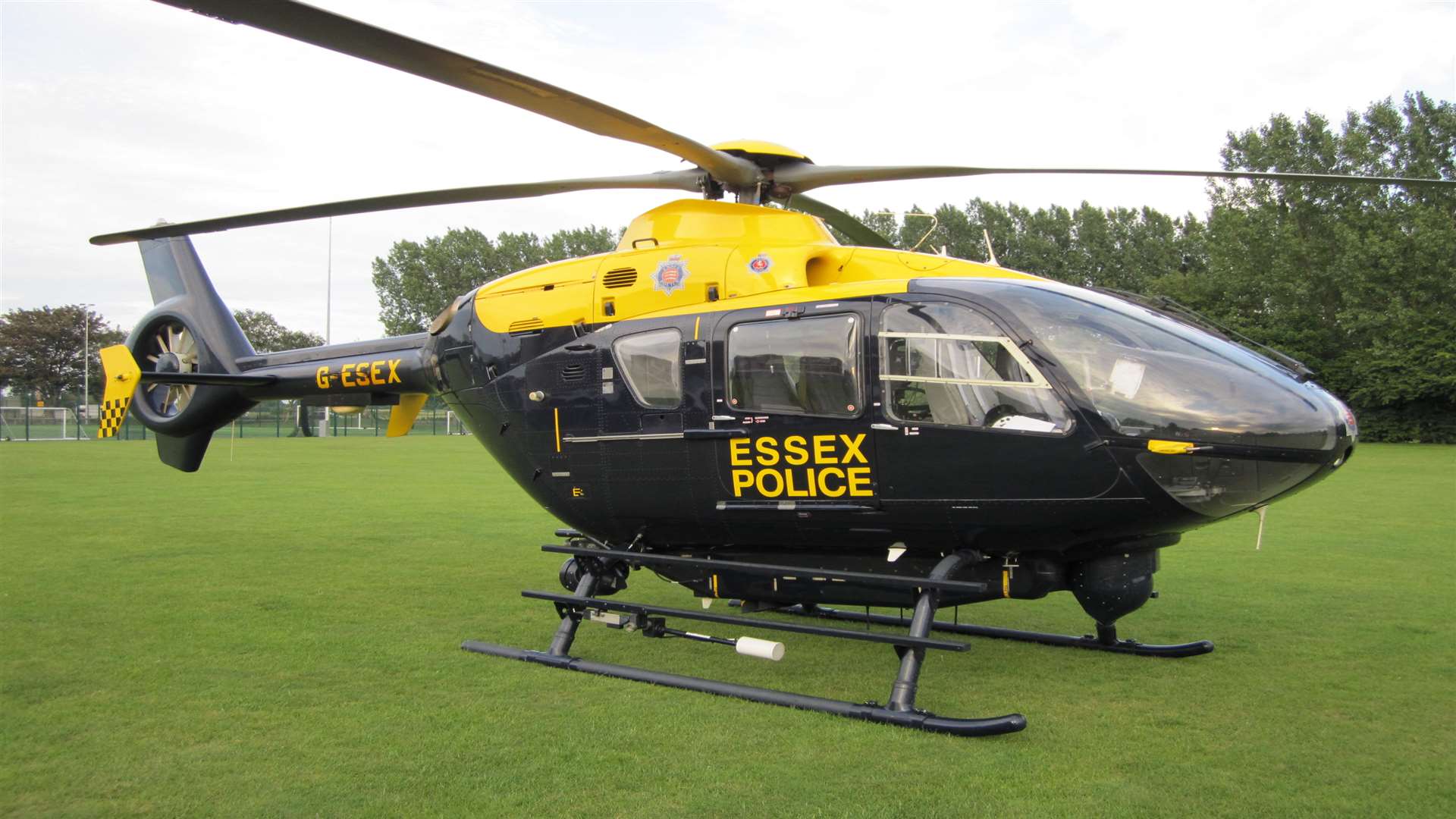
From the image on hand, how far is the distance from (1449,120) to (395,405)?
49411 mm

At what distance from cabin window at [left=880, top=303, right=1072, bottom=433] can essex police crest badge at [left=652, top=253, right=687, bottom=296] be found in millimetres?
1610

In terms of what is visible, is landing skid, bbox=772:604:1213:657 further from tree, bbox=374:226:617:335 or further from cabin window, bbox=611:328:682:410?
tree, bbox=374:226:617:335

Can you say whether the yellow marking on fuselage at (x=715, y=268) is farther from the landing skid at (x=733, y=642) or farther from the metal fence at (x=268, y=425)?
the metal fence at (x=268, y=425)

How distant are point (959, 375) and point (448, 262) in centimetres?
6988

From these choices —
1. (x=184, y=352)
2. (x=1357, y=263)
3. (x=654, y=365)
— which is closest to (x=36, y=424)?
(x=184, y=352)

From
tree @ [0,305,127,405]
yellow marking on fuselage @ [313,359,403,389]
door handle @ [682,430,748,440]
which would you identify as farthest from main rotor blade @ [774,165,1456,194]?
tree @ [0,305,127,405]

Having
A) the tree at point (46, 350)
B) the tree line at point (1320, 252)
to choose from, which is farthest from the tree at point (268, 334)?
the tree line at point (1320, 252)

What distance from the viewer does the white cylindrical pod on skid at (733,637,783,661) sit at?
6.13m

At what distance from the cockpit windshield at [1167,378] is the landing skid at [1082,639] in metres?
2.12

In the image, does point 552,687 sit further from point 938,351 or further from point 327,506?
point 327,506

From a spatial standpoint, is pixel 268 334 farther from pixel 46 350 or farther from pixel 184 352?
pixel 184 352

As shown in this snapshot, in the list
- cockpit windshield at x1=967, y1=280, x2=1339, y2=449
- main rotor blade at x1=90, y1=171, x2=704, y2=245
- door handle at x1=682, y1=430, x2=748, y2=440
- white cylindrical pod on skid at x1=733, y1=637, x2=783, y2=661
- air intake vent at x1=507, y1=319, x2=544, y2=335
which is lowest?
white cylindrical pod on skid at x1=733, y1=637, x2=783, y2=661

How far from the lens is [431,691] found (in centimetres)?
625

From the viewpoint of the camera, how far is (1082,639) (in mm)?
7418
